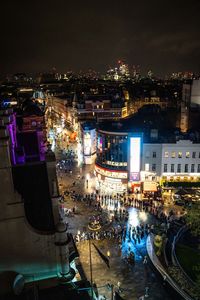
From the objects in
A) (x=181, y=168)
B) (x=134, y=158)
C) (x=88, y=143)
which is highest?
(x=134, y=158)

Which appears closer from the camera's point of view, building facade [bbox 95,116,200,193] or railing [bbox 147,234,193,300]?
railing [bbox 147,234,193,300]

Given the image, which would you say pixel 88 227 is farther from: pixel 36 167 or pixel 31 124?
pixel 31 124

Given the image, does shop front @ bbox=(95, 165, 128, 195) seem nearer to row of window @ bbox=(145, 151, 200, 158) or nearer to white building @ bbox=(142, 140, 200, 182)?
white building @ bbox=(142, 140, 200, 182)

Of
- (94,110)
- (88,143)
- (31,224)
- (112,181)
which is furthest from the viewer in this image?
(94,110)

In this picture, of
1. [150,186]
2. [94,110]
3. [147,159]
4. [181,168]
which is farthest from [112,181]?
[94,110]

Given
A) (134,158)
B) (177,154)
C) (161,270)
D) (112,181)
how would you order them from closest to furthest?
(161,270) → (177,154) → (134,158) → (112,181)

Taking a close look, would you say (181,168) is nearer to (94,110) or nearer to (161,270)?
(161,270)

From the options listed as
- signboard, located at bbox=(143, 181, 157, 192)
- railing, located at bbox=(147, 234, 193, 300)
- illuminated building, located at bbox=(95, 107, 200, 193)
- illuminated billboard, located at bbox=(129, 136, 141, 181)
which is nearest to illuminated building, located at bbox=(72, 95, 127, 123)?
illuminated building, located at bbox=(95, 107, 200, 193)

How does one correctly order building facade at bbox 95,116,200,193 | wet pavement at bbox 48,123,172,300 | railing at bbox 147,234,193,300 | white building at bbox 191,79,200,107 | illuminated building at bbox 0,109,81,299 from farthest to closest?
white building at bbox 191,79,200,107, building facade at bbox 95,116,200,193, wet pavement at bbox 48,123,172,300, railing at bbox 147,234,193,300, illuminated building at bbox 0,109,81,299

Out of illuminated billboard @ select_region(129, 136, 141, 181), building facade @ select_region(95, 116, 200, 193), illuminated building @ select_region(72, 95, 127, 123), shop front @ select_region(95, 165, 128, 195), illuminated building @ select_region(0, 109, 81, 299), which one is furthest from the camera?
illuminated building @ select_region(72, 95, 127, 123)
